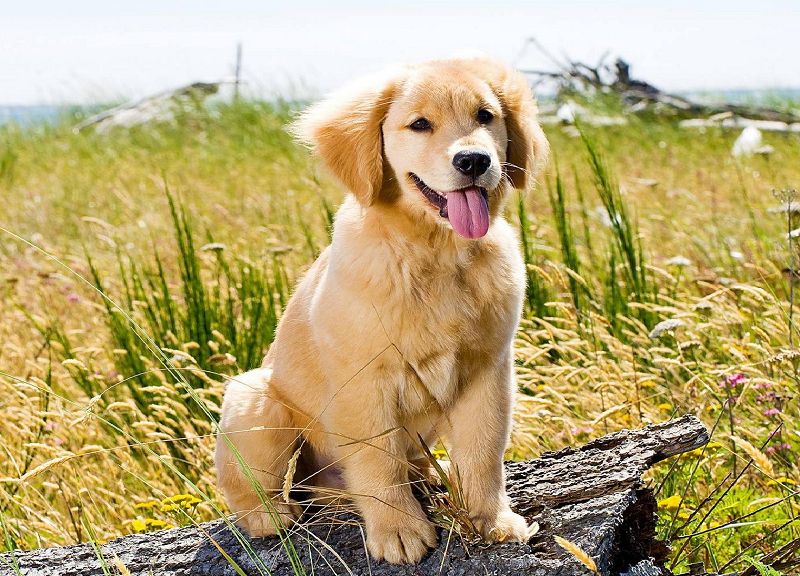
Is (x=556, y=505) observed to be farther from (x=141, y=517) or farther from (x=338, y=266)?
(x=141, y=517)

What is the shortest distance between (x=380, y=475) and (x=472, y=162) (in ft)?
2.85

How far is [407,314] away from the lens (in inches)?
88.2

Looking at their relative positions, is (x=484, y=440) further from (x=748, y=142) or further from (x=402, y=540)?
(x=748, y=142)

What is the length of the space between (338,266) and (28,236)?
583 centimetres

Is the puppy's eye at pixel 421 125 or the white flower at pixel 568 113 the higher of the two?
the puppy's eye at pixel 421 125

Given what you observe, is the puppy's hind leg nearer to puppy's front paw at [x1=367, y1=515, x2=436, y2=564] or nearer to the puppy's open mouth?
puppy's front paw at [x1=367, y1=515, x2=436, y2=564]

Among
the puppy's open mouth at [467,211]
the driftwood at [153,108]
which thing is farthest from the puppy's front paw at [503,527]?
the driftwood at [153,108]

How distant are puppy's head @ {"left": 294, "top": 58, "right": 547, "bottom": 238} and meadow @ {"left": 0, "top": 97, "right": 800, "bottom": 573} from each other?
2.48ft

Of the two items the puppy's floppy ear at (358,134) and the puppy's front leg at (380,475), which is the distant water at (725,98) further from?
the puppy's front leg at (380,475)

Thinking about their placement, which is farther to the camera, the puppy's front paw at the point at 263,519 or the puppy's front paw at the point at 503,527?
the puppy's front paw at the point at 263,519

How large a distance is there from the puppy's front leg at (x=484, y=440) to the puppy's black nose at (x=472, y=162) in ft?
1.73

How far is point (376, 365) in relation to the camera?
2236 millimetres

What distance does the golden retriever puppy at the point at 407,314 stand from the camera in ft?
7.36

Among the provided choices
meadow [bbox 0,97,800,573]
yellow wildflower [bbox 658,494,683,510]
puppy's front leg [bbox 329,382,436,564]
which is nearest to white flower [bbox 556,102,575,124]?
meadow [bbox 0,97,800,573]
